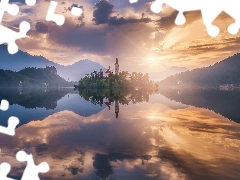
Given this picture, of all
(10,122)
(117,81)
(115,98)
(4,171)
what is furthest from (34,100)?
(117,81)

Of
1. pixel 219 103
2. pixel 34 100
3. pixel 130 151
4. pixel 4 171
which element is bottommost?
pixel 130 151

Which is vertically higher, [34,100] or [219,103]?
[219,103]

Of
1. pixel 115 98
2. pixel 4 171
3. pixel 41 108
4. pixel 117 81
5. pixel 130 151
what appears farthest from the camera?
pixel 117 81

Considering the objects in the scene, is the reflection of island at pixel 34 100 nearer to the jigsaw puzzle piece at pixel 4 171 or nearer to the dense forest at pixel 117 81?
the jigsaw puzzle piece at pixel 4 171

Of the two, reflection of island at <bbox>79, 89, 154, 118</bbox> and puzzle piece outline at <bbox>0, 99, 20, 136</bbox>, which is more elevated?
puzzle piece outline at <bbox>0, 99, 20, 136</bbox>

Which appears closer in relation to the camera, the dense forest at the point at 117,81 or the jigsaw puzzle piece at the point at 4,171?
the jigsaw puzzle piece at the point at 4,171

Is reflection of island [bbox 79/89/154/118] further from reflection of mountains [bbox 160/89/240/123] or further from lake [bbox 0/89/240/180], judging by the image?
lake [bbox 0/89/240/180]

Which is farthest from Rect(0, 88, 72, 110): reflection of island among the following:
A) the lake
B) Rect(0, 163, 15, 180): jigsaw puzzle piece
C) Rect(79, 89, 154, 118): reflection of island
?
Rect(0, 163, 15, 180): jigsaw puzzle piece

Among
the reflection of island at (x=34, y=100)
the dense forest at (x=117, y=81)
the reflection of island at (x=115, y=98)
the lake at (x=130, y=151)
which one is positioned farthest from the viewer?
the dense forest at (x=117, y=81)

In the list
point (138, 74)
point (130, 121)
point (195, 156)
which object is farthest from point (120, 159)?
point (138, 74)

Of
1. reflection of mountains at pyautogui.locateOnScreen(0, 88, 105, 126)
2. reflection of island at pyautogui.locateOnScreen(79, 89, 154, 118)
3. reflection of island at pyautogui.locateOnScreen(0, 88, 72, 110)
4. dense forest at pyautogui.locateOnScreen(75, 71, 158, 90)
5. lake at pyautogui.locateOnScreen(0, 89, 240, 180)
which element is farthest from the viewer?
dense forest at pyautogui.locateOnScreen(75, 71, 158, 90)

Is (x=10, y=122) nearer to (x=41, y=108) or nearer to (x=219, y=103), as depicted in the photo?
(x=41, y=108)

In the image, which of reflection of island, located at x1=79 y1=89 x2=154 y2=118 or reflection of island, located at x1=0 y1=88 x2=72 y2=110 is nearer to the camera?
reflection of island, located at x1=0 y1=88 x2=72 y2=110

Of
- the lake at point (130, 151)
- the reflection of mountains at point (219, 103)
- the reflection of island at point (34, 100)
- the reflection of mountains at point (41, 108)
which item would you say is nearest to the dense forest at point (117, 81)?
the reflection of island at point (34, 100)
